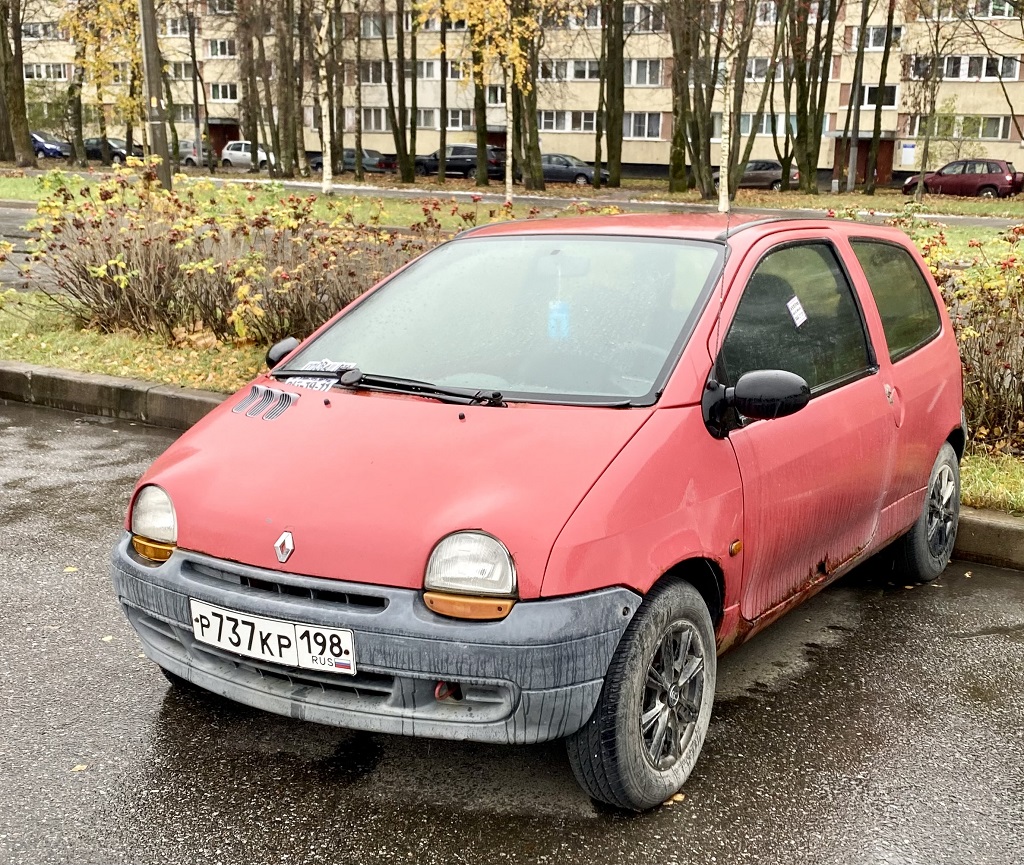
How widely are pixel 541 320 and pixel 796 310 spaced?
36.2 inches

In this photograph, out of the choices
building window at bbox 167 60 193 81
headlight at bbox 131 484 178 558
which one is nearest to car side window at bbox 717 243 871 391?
headlight at bbox 131 484 178 558

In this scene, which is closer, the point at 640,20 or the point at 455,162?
the point at 640,20

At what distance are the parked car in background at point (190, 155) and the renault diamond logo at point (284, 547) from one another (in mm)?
54720

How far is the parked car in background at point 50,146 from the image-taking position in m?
60.6

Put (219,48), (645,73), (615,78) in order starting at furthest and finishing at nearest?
(219,48) < (645,73) < (615,78)

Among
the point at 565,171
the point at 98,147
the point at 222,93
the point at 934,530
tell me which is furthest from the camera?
the point at 222,93

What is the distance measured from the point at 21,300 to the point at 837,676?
29.1ft

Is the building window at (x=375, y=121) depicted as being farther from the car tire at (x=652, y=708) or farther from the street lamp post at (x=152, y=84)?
the car tire at (x=652, y=708)

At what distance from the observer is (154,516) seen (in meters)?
3.44

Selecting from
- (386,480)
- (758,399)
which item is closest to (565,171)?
(758,399)

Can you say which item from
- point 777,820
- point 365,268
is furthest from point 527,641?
point 365,268

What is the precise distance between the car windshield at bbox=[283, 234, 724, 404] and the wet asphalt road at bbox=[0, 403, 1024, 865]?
1122 millimetres

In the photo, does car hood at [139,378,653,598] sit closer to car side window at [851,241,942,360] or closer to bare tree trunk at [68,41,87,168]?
car side window at [851,241,942,360]

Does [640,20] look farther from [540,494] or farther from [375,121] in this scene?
[540,494]
